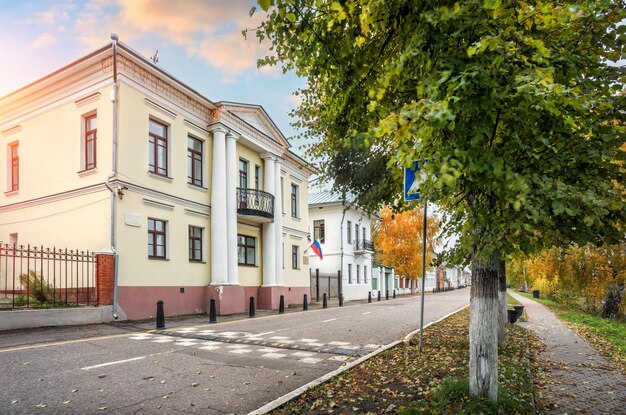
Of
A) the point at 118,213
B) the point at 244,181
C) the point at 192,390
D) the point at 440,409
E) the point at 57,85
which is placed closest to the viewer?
the point at 440,409

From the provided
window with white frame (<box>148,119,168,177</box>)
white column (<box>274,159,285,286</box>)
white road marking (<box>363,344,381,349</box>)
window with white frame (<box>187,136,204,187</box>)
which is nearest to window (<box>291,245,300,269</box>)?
white column (<box>274,159,285,286</box>)

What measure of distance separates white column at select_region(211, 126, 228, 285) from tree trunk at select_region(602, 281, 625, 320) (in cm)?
1785

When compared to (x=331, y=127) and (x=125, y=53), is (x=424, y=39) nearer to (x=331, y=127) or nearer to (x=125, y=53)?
(x=331, y=127)

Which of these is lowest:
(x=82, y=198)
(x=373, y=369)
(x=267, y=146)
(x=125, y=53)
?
(x=373, y=369)

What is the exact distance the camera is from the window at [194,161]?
18453mm

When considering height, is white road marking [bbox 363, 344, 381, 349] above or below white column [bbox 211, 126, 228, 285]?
below

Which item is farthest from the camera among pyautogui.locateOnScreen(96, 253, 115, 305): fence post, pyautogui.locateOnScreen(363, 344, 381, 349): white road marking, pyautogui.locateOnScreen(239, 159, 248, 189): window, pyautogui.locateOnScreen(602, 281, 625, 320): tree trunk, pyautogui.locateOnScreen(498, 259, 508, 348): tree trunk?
pyautogui.locateOnScreen(239, 159, 248, 189): window

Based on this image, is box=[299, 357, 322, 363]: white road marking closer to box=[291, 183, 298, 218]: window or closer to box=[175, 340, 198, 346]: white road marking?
box=[175, 340, 198, 346]: white road marking

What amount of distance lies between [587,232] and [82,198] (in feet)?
51.6

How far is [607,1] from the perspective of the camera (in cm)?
347

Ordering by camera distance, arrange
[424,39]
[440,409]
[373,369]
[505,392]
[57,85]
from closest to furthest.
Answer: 1. [424,39]
2. [440,409]
3. [505,392]
4. [373,369]
5. [57,85]

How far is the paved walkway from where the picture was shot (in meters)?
5.27

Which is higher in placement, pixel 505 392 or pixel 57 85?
pixel 57 85

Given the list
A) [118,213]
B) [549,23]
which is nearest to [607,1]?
[549,23]
